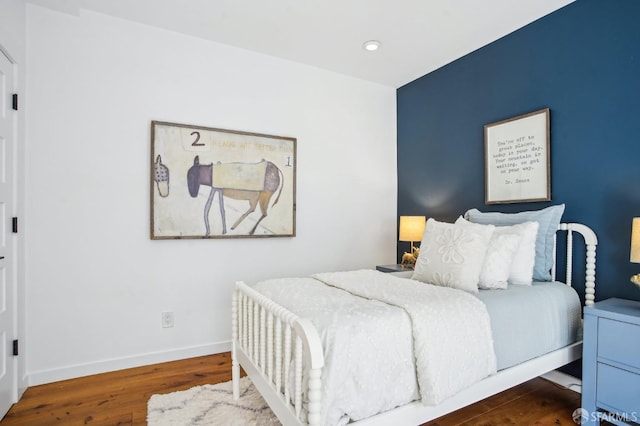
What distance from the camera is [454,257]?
7.11 feet

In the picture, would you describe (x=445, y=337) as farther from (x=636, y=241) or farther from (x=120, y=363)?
(x=120, y=363)

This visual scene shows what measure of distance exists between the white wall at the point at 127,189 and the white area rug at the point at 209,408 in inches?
26.0

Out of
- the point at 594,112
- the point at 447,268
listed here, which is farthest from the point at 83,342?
the point at 594,112

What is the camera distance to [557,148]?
2.54 metres

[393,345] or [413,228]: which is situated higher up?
[413,228]

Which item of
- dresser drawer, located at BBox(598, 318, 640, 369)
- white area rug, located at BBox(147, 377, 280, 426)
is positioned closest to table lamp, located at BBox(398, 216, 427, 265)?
dresser drawer, located at BBox(598, 318, 640, 369)

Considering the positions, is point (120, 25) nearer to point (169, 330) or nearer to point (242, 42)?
point (242, 42)

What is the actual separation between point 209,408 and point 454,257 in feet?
5.55

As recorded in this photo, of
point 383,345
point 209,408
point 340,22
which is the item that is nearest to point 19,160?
point 209,408

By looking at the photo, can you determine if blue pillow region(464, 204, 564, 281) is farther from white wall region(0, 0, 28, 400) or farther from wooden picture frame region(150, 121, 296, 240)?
white wall region(0, 0, 28, 400)

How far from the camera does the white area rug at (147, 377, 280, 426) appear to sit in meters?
1.95

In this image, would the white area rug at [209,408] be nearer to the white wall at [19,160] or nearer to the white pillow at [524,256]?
the white wall at [19,160]

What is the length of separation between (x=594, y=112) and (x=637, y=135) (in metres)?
0.30

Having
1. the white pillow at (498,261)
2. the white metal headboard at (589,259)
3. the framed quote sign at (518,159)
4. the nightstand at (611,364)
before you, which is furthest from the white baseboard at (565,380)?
the framed quote sign at (518,159)
